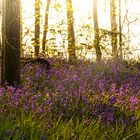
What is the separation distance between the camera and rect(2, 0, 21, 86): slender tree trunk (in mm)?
8633

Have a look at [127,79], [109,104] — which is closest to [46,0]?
[127,79]

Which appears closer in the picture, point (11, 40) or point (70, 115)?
point (70, 115)

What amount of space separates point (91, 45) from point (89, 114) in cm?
1302

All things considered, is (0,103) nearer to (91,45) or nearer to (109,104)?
(109,104)

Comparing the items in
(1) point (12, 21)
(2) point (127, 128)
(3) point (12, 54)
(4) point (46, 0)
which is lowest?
(2) point (127, 128)

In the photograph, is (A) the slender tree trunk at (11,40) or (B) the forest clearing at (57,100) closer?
(B) the forest clearing at (57,100)

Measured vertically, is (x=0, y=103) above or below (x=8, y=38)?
below

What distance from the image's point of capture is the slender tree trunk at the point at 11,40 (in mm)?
8633

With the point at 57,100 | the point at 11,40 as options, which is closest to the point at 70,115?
the point at 57,100

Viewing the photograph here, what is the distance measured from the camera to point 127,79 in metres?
10.7

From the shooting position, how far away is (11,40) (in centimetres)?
866

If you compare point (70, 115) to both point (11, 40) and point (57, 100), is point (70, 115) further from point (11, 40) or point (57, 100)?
point (11, 40)

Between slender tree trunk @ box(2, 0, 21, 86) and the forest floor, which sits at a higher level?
slender tree trunk @ box(2, 0, 21, 86)

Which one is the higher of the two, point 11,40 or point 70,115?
point 11,40
